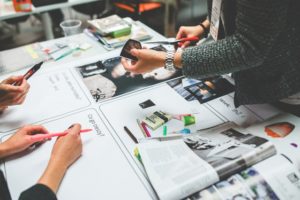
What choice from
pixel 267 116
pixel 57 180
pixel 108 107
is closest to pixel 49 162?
pixel 57 180

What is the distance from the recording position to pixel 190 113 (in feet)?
3.18

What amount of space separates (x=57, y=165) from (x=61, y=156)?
1.1 inches

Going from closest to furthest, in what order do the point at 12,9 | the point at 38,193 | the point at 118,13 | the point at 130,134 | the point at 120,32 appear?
the point at 38,193, the point at 130,134, the point at 120,32, the point at 12,9, the point at 118,13

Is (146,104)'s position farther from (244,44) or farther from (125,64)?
(244,44)

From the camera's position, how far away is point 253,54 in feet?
2.42

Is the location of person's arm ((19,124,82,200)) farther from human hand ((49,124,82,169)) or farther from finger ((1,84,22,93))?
finger ((1,84,22,93))

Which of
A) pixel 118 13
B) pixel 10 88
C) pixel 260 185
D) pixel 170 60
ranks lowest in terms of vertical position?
pixel 118 13

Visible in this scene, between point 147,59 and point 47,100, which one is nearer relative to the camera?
point 147,59

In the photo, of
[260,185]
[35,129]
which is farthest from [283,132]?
[35,129]

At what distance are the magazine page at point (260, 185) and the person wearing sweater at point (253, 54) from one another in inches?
9.6

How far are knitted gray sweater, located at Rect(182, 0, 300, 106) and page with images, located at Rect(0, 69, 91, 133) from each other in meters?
0.45

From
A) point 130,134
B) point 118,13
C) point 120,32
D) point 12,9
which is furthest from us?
point 118,13

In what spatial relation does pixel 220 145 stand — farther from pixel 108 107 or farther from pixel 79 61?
pixel 79 61

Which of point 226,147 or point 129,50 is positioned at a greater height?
point 129,50
